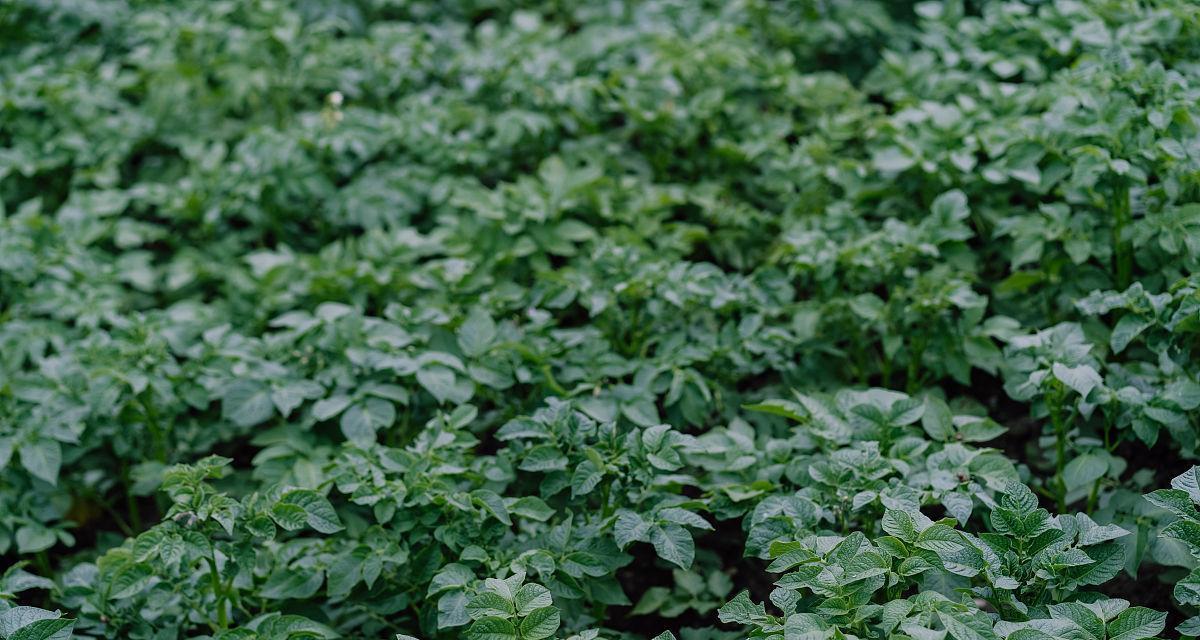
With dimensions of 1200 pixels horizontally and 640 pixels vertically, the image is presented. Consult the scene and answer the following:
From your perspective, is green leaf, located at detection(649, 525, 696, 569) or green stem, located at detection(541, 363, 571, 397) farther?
green stem, located at detection(541, 363, 571, 397)

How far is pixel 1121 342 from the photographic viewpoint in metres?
2.48

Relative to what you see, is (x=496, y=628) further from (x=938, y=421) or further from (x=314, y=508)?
(x=938, y=421)

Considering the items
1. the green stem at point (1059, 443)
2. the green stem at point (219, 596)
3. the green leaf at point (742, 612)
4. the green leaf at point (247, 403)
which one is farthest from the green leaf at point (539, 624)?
the green stem at point (1059, 443)

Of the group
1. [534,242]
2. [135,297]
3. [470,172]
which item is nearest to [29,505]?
[135,297]

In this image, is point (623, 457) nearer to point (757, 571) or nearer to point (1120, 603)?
point (757, 571)

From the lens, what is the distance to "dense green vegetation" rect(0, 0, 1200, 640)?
2.31 metres

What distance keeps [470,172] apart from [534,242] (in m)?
0.65

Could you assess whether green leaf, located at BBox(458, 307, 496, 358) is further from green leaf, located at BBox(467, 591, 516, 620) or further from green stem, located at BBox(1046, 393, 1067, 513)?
green stem, located at BBox(1046, 393, 1067, 513)

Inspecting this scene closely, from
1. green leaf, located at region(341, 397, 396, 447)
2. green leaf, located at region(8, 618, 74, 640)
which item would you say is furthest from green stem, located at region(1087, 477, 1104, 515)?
green leaf, located at region(8, 618, 74, 640)

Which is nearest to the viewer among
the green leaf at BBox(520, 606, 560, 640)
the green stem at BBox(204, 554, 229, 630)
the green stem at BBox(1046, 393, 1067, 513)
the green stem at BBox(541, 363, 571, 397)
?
the green leaf at BBox(520, 606, 560, 640)

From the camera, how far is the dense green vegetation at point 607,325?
2.31 metres

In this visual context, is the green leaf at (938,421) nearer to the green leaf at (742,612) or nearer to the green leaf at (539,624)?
the green leaf at (742,612)

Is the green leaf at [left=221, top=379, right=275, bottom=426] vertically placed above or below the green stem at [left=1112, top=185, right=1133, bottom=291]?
below

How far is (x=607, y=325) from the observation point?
10.4ft
